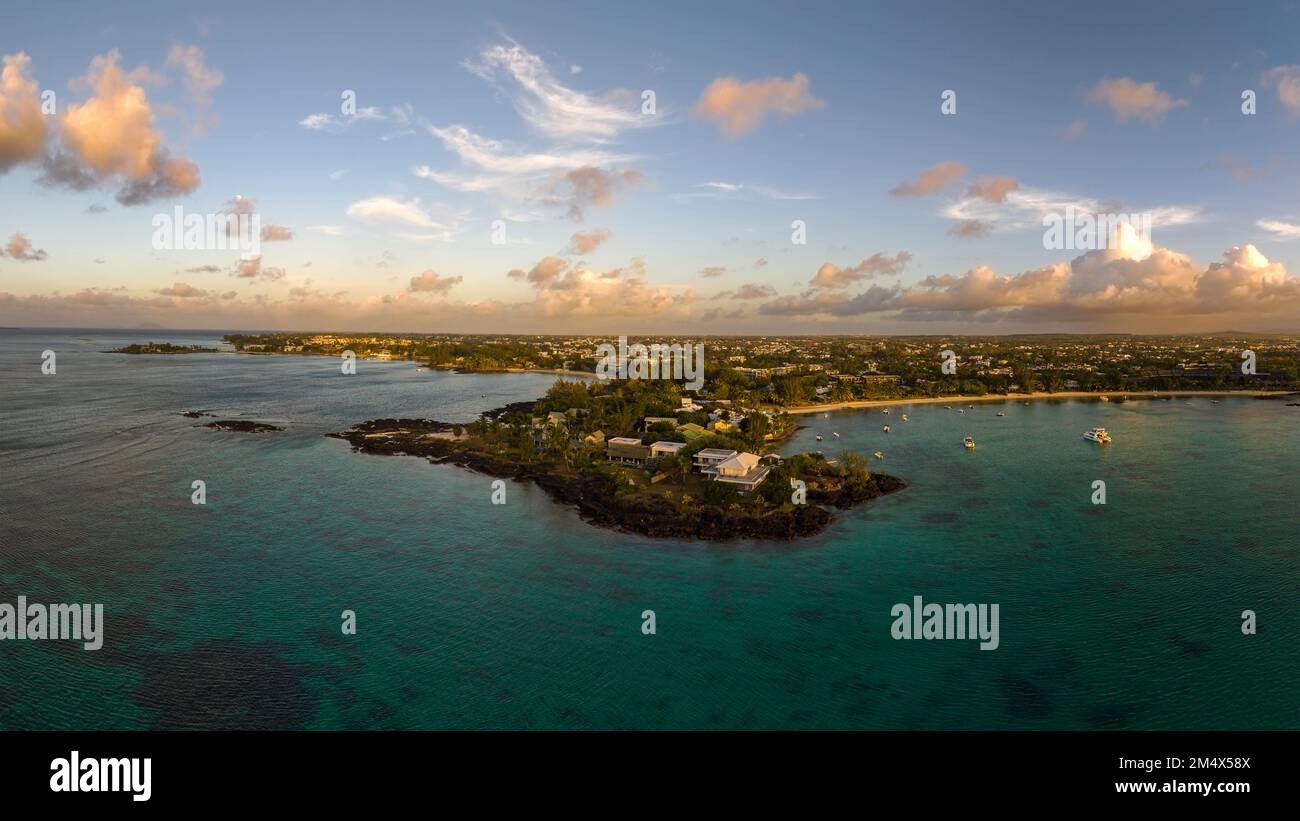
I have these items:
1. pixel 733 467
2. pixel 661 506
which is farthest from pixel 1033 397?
pixel 661 506

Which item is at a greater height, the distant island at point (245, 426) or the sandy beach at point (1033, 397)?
the sandy beach at point (1033, 397)

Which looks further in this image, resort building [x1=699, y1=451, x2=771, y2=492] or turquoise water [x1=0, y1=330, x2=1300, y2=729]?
resort building [x1=699, y1=451, x2=771, y2=492]

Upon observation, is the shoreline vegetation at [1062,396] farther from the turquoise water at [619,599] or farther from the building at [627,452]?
the building at [627,452]

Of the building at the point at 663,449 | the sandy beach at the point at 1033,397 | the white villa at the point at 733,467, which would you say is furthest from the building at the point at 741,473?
the sandy beach at the point at 1033,397

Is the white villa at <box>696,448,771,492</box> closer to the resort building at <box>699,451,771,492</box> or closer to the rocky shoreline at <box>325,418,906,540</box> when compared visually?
the resort building at <box>699,451,771,492</box>

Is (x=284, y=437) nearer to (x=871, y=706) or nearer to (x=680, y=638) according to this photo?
(x=680, y=638)

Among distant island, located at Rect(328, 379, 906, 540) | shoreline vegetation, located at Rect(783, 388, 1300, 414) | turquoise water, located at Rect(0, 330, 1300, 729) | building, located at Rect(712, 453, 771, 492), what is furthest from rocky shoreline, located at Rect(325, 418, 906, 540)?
shoreline vegetation, located at Rect(783, 388, 1300, 414)
